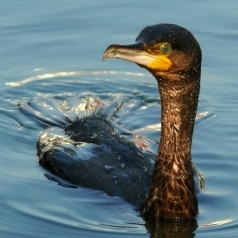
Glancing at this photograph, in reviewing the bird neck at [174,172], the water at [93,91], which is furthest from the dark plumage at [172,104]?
the water at [93,91]

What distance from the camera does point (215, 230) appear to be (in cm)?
960

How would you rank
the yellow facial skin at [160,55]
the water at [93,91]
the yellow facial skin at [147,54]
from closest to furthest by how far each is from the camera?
the yellow facial skin at [147,54] < the yellow facial skin at [160,55] < the water at [93,91]

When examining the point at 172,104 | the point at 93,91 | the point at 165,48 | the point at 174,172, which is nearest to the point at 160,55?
the point at 165,48

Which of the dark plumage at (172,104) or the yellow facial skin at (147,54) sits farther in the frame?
the dark plumage at (172,104)

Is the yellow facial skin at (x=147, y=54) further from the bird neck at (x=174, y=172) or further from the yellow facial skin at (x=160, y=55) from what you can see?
the bird neck at (x=174, y=172)

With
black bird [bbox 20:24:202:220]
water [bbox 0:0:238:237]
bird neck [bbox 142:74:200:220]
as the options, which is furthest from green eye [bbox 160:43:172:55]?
water [bbox 0:0:238:237]

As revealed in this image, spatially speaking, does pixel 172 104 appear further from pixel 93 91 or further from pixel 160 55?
pixel 93 91

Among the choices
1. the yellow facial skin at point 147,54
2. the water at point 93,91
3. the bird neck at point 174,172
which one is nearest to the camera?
the yellow facial skin at point 147,54

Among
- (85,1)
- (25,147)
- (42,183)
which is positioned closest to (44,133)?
(25,147)

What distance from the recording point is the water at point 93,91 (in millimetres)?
9773

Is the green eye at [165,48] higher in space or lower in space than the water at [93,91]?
higher

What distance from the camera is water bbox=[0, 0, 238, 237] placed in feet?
32.1

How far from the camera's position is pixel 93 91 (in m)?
12.6

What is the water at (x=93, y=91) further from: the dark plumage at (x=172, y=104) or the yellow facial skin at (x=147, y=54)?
the yellow facial skin at (x=147, y=54)
